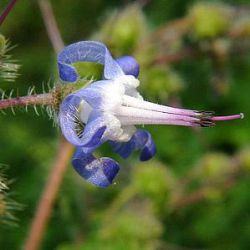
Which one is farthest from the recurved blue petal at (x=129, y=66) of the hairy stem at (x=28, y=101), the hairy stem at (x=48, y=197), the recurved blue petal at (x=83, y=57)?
the hairy stem at (x=48, y=197)

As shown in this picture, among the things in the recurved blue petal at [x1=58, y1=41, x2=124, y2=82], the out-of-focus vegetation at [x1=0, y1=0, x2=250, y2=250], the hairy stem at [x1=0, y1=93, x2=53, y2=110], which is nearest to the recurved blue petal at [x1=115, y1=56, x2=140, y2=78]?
the recurved blue petal at [x1=58, y1=41, x2=124, y2=82]

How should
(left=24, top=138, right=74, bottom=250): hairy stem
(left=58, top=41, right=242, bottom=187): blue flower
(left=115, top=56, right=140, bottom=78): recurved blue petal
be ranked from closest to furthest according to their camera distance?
(left=58, top=41, right=242, bottom=187): blue flower, (left=115, top=56, right=140, bottom=78): recurved blue petal, (left=24, top=138, right=74, bottom=250): hairy stem

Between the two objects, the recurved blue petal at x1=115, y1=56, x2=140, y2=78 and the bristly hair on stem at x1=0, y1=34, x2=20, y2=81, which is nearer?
the bristly hair on stem at x1=0, y1=34, x2=20, y2=81

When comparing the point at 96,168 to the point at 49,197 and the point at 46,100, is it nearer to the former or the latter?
the point at 46,100

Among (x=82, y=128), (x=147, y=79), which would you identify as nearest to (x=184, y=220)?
(x=147, y=79)

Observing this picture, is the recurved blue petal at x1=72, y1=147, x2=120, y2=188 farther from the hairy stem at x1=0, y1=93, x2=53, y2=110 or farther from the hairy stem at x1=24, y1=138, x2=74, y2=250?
the hairy stem at x1=24, y1=138, x2=74, y2=250

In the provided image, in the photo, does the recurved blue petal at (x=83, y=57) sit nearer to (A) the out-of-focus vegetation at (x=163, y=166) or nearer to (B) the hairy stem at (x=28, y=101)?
(B) the hairy stem at (x=28, y=101)

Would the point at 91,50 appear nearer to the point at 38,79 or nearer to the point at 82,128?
the point at 82,128

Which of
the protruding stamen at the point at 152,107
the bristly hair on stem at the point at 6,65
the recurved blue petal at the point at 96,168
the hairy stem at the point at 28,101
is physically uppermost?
the bristly hair on stem at the point at 6,65
